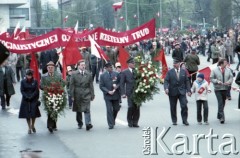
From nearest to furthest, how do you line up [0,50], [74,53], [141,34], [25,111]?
1. [0,50]
2. [25,111]
3. [74,53]
4. [141,34]

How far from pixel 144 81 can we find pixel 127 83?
1.35ft

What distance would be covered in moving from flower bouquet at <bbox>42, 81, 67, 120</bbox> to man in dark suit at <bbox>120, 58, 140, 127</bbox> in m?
1.42

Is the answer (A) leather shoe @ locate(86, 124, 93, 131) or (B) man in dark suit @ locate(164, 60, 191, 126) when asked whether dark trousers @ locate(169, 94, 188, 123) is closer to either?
(B) man in dark suit @ locate(164, 60, 191, 126)

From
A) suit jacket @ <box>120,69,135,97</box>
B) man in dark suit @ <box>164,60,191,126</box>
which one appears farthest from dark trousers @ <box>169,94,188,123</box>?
suit jacket @ <box>120,69,135,97</box>

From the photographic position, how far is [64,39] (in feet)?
80.2

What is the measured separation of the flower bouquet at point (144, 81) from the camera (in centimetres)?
2062

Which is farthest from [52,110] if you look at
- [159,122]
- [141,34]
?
[141,34]

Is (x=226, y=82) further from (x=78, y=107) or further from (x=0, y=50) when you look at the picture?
(x=0, y=50)

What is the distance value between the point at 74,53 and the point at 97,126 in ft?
8.91

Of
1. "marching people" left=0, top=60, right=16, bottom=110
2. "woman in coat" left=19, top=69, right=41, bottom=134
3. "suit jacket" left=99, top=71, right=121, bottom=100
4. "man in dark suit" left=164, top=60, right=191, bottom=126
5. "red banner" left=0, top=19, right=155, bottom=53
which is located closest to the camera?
"woman in coat" left=19, top=69, right=41, bottom=134

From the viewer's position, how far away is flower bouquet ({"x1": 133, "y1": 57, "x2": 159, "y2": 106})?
2062 cm

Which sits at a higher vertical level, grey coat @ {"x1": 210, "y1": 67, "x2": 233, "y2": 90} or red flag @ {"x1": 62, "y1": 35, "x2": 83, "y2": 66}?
red flag @ {"x1": 62, "y1": 35, "x2": 83, "y2": 66}

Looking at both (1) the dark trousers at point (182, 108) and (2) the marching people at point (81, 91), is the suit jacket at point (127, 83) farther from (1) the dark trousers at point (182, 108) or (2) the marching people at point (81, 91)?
(1) the dark trousers at point (182, 108)

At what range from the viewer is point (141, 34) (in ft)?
84.2
